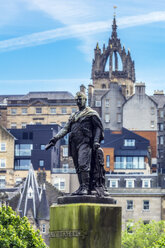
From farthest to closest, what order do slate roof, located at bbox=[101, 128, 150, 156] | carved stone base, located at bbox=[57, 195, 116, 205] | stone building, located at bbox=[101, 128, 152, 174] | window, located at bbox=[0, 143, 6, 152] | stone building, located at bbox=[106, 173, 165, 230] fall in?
window, located at bbox=[0, 143, 6, 152], slate roof, located at bbox=[101, 128, 150, 156], stone building, located at bbox=[101, 128, 152, 174], stone building, located at bbox=[106, 173, 165, 230], carved stone base, located at bbox=[57, 195, 116, 205]

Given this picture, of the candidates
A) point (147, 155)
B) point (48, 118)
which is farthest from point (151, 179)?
point (48, 118)

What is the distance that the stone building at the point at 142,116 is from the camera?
167375 millimetres

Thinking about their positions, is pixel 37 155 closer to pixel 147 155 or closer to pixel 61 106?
pixel 147 155

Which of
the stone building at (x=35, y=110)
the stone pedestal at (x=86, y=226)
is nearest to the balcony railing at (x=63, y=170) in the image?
the stone building at (x=35, y=110)

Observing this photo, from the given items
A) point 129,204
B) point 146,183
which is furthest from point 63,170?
point 129,204

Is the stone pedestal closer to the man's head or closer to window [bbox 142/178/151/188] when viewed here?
the man's head

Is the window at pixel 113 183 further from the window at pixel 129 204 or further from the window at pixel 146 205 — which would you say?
the window at pixel 146 205

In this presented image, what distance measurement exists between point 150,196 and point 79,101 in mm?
94209

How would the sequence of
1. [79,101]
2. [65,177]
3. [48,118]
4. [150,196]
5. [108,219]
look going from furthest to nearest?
[48,118]
[65,177]
[150,196]
[79,101]
[108,219]

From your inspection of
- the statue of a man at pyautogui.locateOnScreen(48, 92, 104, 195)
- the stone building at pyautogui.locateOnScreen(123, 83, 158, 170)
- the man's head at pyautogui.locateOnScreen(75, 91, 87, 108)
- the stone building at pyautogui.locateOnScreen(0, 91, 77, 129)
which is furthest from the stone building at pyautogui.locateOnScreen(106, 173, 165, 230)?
the statue of a man at pyautogui.locateOnScreen(48, 92, 104, 195)

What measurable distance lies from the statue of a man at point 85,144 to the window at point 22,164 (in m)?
129

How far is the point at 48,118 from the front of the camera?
182 m

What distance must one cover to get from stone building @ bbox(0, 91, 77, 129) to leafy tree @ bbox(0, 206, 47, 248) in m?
113

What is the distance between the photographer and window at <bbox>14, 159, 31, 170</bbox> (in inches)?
6069
